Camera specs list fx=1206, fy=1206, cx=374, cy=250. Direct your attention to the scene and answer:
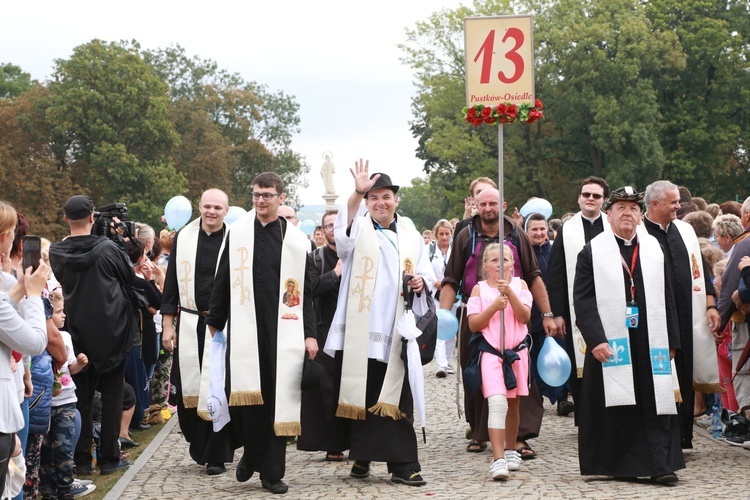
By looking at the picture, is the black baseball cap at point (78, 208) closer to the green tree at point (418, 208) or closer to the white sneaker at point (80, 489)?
the white sneaker at point (80, 489)

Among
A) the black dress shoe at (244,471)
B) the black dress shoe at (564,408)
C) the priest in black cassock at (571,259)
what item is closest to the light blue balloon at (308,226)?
the black dress shoe at (564,408)

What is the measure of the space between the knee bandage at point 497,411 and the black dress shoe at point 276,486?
1.56 meters

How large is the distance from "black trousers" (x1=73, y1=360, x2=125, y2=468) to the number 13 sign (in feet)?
11.9

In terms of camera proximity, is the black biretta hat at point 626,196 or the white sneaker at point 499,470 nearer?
the white sneaker at point 499,470

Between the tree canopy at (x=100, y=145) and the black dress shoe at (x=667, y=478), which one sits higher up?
the tree canopy at (x=100, y=145)

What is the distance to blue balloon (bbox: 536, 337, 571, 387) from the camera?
9.15 meters

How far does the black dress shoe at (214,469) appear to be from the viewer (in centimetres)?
953

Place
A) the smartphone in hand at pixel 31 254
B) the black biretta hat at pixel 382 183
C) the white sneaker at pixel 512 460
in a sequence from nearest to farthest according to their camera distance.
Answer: the smartphone in hand at pixel 31 254 < the white sneaker at pixel 512 460 < the black biretta hat at pixel 382 183

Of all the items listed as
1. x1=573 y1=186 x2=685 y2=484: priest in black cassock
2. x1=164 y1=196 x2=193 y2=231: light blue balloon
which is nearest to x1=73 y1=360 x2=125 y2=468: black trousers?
x1=573 y1=186 x2=685 y2=484: priest in black cassock

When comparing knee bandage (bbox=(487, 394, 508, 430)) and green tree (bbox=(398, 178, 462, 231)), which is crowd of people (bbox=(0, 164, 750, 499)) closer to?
knee bandage (bbox=(487, 394, 508, 430))

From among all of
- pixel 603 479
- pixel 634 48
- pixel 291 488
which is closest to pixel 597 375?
pixel 603 479

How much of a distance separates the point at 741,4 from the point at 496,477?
50.9 meters

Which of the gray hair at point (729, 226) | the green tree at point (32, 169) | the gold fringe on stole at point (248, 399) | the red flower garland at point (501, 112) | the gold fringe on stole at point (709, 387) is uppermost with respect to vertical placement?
the green tree at point (32, 169)

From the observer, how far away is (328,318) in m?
10.6
